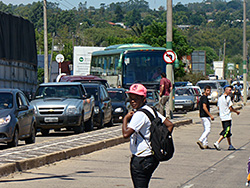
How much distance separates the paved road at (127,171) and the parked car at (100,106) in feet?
18.8

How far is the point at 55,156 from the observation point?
1159 cm

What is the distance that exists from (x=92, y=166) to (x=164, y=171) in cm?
148

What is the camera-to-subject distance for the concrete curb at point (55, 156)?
9.90 m

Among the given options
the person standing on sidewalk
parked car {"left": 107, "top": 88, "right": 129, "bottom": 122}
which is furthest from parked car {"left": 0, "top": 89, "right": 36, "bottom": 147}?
parked car {"left": 107, "top": 88, "right": 129, "bottom": 122}

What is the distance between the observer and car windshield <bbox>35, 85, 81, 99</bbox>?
61.8 feet

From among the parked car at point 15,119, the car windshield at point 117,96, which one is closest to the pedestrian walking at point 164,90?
the car windshield at point 117,96

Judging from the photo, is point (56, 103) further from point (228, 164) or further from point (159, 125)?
point (159, 125)

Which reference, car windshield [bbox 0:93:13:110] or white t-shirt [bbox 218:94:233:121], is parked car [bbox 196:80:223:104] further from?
car windshield [bbox 0:93:13:110]

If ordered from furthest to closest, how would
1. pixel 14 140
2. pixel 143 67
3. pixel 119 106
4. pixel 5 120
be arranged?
1. pixel 143 67
2. pixel 119 106
3. pixel 14 140
4. pixel 5 120

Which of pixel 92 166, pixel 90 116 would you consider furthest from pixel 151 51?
pixel 92 166

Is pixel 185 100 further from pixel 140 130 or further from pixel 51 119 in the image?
pixel 140 130

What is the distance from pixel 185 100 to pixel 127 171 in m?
24.1

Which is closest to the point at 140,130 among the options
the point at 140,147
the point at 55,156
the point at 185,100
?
the point at 140,147

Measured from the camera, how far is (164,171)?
11.0 metres
